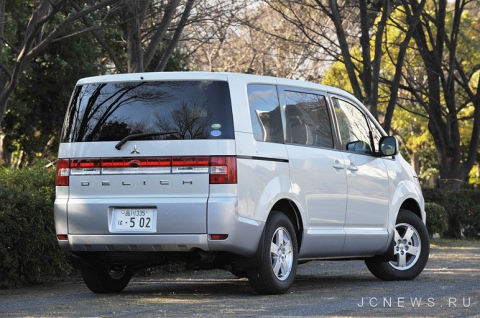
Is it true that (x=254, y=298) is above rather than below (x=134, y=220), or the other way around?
below

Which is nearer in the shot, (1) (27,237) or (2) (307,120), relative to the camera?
(2) (307,120)

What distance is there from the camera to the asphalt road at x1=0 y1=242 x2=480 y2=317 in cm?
716

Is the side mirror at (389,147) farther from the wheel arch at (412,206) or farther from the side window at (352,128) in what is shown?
the wheel arch at (412,206)

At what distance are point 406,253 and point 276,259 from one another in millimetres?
2404

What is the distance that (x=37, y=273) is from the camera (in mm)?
9734

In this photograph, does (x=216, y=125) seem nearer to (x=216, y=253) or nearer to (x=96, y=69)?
(x=216, y=253)

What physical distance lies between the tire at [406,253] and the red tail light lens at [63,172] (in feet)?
11.6

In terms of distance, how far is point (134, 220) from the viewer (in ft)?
25.8

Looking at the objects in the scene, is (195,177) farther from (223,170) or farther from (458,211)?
(458,211)

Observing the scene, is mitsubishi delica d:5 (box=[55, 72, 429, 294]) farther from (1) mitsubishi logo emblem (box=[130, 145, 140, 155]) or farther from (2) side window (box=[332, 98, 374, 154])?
(2) side window (box=[332, 98, 374, 154])

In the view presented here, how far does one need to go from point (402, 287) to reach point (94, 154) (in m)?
3.27

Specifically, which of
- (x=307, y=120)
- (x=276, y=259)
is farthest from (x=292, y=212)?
(x=307, y=120)

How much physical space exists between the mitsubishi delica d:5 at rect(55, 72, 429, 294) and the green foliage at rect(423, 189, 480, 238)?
12678 millimetres

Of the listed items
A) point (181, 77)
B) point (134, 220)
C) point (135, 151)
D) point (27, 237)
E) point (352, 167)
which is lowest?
point (27, 237)
